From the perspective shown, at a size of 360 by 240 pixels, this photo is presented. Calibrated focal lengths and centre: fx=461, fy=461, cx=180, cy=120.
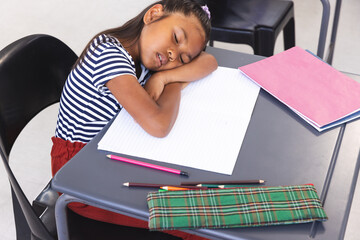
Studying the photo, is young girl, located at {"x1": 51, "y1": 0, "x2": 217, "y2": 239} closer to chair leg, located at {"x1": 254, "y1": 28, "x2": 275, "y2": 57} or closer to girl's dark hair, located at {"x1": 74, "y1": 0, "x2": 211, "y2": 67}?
girl's dark hair, located at {"x1": 74, "y1": 0, "x2": 211, "y2": 67}

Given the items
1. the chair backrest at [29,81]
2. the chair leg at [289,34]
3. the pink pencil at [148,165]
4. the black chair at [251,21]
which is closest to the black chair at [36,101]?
the chair backrest at [29,81]

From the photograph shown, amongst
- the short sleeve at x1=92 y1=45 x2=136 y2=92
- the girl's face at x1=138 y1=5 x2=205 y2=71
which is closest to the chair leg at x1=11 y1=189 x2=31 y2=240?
the short sleeve at x1=92 y1=45 x2=136 y2=92

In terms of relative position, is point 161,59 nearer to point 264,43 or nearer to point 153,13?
point 153,13

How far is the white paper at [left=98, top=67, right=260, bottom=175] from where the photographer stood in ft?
3.29

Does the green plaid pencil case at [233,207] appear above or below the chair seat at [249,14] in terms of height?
below

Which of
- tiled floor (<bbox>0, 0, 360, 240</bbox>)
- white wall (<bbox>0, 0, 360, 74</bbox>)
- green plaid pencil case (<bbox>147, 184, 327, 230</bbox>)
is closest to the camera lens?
green plaid pencil case (<bbox>147, 184, 327, 230</bbox>)

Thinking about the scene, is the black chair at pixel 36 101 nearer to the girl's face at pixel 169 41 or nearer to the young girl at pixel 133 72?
the young girl at pixel 133 72

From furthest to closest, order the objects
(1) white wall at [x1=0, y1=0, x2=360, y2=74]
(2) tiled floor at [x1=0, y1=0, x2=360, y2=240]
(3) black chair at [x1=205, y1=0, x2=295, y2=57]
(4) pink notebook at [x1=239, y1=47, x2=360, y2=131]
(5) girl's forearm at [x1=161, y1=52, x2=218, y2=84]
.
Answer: (1) white wall at [x1=0, y1=0, x2=360, y2=74], (2) tiled floor at [x1=0, y1=0, x2=360, y2=240], (3) black chair at [x1=205, y1=0, x2=295, y2=57], (5) girl's forearm at [x1=161, y1=52, x2=218, y2=84], (4) pink notebook at [x1=239, y1=47, x2=360, y2=131]

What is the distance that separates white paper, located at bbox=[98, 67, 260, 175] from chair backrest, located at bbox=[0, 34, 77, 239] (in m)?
0.28

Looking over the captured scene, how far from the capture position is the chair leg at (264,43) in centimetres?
201

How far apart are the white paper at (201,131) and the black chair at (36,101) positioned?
26cm

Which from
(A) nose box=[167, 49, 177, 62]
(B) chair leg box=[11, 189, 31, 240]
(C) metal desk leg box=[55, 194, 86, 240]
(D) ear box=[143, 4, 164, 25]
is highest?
(D) ear box=[143, 4, 164, 25]

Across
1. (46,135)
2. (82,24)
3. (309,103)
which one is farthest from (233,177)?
(82,24)

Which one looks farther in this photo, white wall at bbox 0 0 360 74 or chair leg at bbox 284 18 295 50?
white wall at bbox 0 0 360 74
